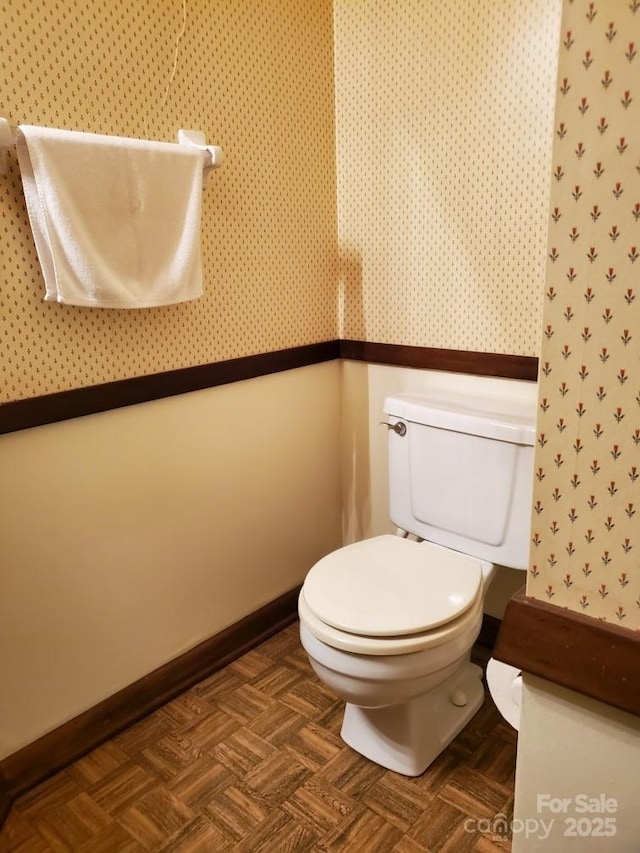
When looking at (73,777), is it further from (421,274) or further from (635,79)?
(635,79)

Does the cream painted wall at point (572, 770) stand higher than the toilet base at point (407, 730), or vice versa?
the cream painted wall at point (572, 770)

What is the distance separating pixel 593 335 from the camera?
1.98ft

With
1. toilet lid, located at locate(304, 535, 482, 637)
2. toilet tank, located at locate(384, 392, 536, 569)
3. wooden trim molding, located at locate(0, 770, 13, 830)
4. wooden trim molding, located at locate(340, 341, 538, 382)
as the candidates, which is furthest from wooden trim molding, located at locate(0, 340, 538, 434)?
wooden trim molding, located at locate(0, 770, 13, 830)

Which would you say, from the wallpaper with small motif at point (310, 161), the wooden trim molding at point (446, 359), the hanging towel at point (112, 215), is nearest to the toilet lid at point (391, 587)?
the wooden trim molding at point (446, 359)

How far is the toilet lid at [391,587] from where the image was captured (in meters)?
1.33

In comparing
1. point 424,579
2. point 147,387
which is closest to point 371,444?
point 424,579

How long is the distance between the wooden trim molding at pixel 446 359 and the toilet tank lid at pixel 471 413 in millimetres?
Result: 76

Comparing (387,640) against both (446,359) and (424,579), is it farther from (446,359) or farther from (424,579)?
(446,359)

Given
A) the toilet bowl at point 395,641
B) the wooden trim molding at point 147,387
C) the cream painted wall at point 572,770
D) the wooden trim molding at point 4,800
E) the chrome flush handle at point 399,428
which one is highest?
the wooden trim molding at point 147,387

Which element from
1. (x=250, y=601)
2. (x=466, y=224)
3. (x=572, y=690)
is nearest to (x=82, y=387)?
(x=250, y=601)

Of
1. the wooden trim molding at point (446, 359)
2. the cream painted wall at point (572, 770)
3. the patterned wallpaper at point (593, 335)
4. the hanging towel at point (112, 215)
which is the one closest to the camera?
the patterned wallpaper at point (593, 335)

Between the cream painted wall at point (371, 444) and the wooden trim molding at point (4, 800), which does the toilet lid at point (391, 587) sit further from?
the wooden trim molding at point (4, 800)

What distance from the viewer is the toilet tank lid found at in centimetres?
152

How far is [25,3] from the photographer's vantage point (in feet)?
4.08
